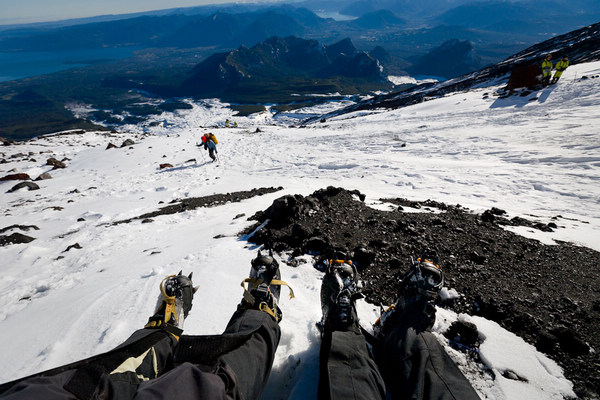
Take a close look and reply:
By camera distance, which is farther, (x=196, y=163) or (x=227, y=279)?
(x=196, y=163)

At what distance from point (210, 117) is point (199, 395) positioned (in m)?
173

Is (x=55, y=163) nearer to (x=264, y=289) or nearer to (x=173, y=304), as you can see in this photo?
(x=173, y=304)

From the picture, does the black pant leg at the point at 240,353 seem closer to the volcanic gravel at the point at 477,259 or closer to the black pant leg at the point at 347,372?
the black pant leg at the point at 347,372

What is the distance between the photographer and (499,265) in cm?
417

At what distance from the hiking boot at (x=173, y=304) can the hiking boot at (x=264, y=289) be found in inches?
27.1

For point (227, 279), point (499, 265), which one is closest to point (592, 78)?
→ point (499, 265)

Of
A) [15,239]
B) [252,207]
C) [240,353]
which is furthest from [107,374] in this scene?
[15,239]

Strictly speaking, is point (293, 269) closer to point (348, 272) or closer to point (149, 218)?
point (348, 272)

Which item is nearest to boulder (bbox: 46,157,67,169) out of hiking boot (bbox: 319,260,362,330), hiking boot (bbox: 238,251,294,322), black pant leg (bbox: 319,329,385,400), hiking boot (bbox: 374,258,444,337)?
hiking boot (bbox: 238,251,294,322)

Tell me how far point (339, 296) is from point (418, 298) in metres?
0.82

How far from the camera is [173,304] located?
2.95 metres

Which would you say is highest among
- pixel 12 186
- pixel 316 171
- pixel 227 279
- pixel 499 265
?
pixel 499 265

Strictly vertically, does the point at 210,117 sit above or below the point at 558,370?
below

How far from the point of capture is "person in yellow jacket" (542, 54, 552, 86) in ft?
62.8
